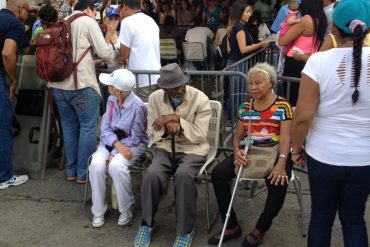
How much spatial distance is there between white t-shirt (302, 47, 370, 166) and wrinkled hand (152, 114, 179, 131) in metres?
1.29

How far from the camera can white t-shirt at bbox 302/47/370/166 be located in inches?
99.7

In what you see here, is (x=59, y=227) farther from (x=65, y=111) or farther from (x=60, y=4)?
(x=60, y=4)

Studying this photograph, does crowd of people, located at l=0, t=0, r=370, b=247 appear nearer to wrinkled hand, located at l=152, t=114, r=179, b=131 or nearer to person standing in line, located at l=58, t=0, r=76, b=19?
wrinkled hand, located at l=152, t=114, r=179, b=131

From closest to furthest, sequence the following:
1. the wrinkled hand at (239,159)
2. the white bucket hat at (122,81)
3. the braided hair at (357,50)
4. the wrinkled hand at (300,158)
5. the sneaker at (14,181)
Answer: the braided hair at (357,50) < the wrinkled hand at (300,158) < the wrinkled hand at (239,159) < the white bucket hat at (122,81) < the sneaker at (14,181)

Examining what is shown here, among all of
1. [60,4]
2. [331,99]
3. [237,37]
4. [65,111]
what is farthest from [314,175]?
[60,4]

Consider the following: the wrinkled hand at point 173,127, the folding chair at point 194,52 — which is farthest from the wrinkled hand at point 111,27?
the folding chair at point 194,52

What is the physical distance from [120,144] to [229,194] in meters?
1.04

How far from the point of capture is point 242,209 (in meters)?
4.23

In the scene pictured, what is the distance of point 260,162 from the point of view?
3.52 meters

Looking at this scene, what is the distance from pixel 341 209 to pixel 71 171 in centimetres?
295

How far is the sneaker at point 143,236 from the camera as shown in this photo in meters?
3.69

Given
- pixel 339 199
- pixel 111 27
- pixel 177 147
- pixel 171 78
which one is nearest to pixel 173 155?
pixel 177 147

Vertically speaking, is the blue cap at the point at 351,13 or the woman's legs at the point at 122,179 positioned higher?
the blue cap at the point at 351,13

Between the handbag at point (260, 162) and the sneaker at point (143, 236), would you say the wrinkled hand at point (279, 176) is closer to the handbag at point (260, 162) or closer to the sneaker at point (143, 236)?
the handbag at point (260, 162)
